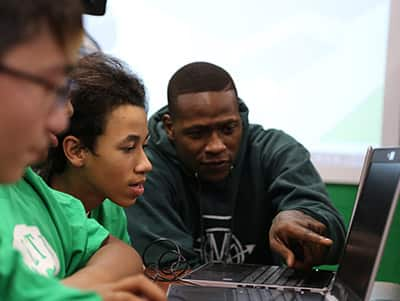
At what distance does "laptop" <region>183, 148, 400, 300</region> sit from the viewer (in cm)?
94

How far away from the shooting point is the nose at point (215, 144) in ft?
5.40

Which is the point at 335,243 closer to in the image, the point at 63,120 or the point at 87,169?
the point at 87,169

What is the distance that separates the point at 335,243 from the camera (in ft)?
4.74

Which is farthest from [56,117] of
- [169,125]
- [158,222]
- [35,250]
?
[169,125]

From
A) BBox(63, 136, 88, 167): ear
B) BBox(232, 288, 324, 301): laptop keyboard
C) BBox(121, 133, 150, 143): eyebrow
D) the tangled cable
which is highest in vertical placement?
BBox(121, 133, 150, 143): eyebrow

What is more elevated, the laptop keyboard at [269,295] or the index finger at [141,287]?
the index finger at [141,287]

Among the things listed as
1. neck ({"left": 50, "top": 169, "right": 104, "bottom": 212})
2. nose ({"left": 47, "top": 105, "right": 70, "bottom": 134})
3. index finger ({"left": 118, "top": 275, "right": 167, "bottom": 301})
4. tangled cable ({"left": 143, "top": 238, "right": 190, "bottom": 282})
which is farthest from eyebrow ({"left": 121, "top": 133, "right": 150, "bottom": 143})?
nose ({"left": 47, "top": 105, "right": 70, "bottom": 134})

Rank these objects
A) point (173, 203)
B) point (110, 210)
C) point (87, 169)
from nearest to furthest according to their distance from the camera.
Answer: point (87, 169)
point (110, 210)
point (173, 203)

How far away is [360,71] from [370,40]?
11cm

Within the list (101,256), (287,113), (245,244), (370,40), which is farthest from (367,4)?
(101,256)

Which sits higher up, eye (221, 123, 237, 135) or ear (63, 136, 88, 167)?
ear (63, 136, 88, 167)

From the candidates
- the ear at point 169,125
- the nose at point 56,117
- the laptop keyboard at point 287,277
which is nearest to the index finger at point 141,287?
the nose at point 56,117

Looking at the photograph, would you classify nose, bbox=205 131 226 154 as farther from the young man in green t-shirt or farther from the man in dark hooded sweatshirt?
the young man in green t-shirt

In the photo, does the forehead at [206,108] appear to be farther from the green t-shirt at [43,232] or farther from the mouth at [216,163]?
the green t-shirt at [43,232]
